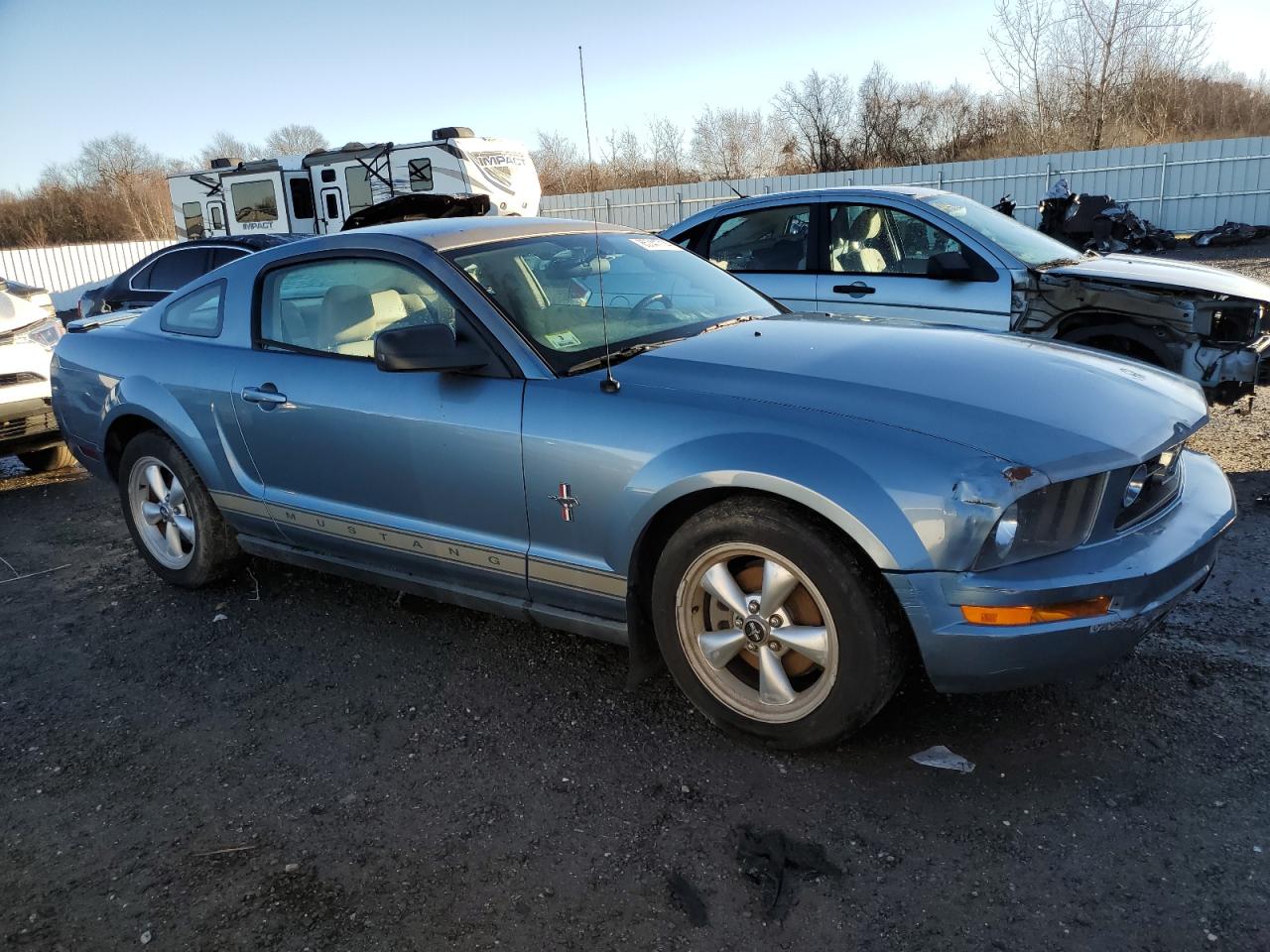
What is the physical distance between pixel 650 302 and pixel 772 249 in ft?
11.2

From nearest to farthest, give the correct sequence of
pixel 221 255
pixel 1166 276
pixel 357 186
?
pixel 1166 276 → pixel 221 255 → pixel 357 186

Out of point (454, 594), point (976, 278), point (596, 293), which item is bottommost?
point (454, 594)

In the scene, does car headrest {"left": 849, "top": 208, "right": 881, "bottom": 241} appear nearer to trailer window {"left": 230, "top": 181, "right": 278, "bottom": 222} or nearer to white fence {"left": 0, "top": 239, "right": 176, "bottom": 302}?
trailer window {"left": 230, "top": 181, "right": 278, "bottom": 222}

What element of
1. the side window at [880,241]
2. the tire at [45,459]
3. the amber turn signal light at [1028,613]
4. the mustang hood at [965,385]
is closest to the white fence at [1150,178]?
the side window at [880,241]

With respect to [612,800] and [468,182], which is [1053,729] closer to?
[612,800]

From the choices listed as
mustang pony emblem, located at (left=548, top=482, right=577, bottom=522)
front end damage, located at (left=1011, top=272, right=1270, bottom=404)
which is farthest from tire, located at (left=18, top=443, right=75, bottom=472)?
front end damage, located at (left=1011, top=272, right=1270, bottom=404)

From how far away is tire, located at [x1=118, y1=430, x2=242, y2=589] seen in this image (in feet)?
14.3

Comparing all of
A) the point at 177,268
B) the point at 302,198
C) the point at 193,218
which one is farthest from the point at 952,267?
the point at 193,218

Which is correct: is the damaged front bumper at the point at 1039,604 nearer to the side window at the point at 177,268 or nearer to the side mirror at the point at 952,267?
the side mirror at the point at 952,267

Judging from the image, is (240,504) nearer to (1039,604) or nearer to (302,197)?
(1039,604)

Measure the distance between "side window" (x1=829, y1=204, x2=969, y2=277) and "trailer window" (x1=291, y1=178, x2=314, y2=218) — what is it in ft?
47.8

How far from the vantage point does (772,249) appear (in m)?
6.87

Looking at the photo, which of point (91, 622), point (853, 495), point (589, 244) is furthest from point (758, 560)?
point (91, 622)

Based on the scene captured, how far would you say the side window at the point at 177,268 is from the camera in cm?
948
